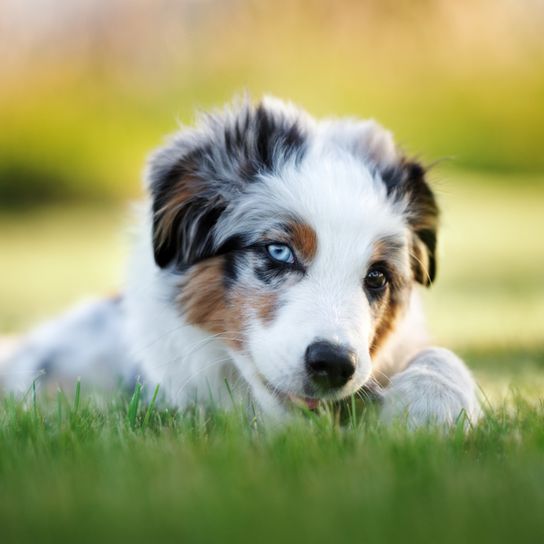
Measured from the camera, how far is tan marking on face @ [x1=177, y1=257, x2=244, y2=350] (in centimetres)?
414

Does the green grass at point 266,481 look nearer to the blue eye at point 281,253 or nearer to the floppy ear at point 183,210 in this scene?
the blue eye at point 281,253

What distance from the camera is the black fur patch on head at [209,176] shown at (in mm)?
4301

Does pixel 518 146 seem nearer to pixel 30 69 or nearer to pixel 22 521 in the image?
pixel 30 69

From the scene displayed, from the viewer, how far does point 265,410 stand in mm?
3912

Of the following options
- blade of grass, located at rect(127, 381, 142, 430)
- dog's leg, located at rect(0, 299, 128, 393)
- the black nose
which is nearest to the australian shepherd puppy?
the black nose

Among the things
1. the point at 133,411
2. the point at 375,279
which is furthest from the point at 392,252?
the point at 133,411

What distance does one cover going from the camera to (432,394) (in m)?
3.84

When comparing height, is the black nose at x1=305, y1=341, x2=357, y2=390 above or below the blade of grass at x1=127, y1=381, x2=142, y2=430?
above

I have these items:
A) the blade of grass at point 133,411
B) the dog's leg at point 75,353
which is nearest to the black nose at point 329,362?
the blade of grass at point 133,411

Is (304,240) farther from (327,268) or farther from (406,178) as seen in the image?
(406,178)

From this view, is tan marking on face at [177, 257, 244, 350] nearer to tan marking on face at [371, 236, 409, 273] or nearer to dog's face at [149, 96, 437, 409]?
dog's face at [149, 96, 437, 409]

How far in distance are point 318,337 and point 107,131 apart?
619 inches

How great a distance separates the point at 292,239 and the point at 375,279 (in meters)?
0.41

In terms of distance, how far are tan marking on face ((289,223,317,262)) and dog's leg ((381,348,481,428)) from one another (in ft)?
2.13
